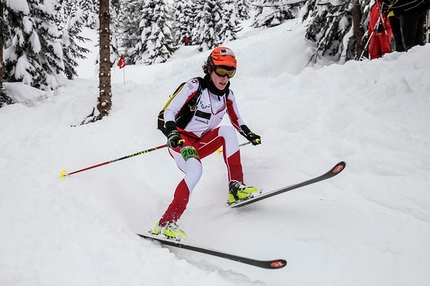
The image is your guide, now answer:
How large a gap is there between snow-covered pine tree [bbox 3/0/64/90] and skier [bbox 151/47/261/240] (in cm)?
885

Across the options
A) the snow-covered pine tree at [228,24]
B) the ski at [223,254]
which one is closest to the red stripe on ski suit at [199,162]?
the ski at [223,254]

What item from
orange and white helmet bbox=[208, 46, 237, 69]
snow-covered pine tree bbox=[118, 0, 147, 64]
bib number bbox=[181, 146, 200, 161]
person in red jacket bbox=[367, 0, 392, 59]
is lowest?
snow-covered pine tree bbox=[118, 0, 147, 64]

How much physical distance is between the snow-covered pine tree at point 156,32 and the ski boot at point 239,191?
28061 mm

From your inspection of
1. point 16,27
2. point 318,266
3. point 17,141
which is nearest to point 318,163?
point 318,266

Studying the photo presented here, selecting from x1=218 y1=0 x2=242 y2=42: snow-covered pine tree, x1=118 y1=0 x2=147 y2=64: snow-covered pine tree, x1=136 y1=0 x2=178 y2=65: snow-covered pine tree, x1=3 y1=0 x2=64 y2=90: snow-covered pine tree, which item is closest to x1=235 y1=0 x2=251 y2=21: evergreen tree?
x1=218 y1=0 x2=242 y2=42: snow-covered pine tree

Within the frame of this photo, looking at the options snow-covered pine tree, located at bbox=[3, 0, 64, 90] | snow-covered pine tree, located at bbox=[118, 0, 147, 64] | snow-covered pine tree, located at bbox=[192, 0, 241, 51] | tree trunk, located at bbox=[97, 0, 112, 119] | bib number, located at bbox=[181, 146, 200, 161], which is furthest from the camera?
snow-covered pine tree, located at bbox=[118, 0, 147, 64]

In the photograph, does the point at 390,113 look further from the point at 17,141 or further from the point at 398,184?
the point at 17,141

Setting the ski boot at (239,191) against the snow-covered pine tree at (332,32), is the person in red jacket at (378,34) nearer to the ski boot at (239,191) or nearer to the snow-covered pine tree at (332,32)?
the snow-covered pine tree at (332,32)

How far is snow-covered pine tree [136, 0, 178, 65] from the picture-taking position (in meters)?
29.2

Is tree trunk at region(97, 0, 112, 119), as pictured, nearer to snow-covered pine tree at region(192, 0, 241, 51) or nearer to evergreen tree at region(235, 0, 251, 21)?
snow-covered pine tree at region(192, 0, 241, 51)

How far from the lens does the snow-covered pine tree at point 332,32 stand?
8.88 meters

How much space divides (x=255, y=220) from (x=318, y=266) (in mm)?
935

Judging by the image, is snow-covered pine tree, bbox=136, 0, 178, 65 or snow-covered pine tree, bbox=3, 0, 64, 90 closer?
snow-covered pine tree, bbox=3, 0, 64, 90

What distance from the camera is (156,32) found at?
29984mm
